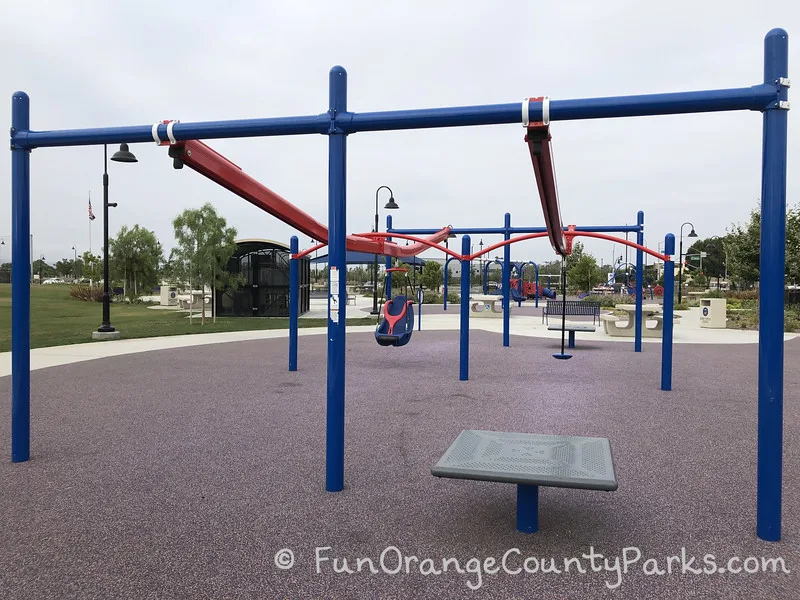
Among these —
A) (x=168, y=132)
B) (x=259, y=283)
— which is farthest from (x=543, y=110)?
(x=259, y=283)

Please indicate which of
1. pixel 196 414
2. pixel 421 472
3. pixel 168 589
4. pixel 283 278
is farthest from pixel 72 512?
pixel 283 278

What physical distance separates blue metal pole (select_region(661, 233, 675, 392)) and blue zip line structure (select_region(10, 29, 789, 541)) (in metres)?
4.89

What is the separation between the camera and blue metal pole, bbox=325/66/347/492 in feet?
14.8

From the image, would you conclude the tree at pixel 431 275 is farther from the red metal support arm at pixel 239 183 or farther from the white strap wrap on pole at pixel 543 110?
the white strap wrap on pole at pixel 543 110

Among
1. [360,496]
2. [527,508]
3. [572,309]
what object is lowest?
[360,496]

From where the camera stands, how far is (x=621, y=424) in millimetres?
6656

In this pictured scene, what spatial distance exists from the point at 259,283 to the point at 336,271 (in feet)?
64.5

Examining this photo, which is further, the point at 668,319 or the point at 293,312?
the point at 293,312

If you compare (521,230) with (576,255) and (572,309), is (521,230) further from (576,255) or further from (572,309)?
(576,255)

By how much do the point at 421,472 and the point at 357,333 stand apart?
500 inches

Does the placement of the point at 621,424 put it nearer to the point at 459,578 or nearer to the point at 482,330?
the point at 459,578

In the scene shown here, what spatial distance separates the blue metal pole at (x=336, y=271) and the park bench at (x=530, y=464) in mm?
967

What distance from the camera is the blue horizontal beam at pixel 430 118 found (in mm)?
3789

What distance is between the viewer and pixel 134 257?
3522 cm
